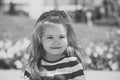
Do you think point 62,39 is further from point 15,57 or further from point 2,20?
point 2,20

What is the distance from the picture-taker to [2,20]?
867 cm

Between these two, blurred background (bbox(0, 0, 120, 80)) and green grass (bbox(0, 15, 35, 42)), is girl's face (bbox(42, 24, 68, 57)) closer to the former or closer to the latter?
blurred background (bbox(0, 0, 120, 80))

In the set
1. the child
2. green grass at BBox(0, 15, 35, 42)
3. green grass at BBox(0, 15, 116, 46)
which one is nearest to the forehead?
the child

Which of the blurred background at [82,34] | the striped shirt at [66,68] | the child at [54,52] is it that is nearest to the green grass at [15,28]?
the blurred background at [82,34]

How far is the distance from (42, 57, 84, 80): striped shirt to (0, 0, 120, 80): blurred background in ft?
0.88

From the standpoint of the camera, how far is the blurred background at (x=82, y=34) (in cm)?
461

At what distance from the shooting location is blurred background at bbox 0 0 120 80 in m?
4.61

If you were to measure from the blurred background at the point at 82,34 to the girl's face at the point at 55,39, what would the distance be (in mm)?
331

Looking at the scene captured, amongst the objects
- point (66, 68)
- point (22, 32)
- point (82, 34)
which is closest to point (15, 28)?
point (22, 32)

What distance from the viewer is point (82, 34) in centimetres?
747

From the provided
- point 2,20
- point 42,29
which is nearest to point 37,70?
point 42,29

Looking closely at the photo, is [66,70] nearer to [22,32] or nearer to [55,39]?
[55,39]

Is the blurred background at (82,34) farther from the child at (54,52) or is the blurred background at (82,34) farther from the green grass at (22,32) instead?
the child at (54,52)

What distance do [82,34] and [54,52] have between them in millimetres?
4924
